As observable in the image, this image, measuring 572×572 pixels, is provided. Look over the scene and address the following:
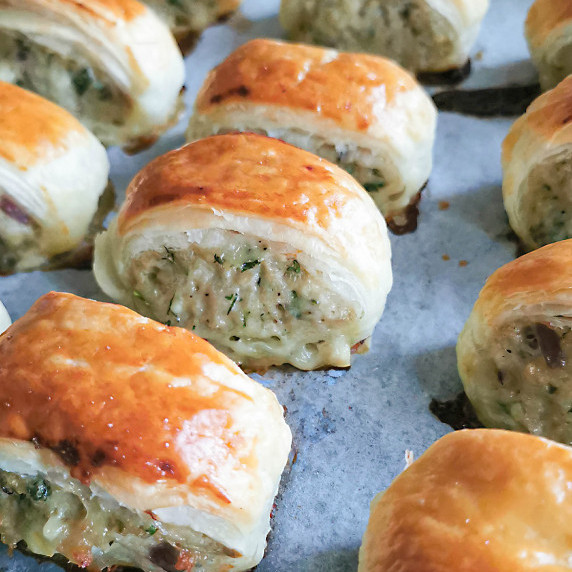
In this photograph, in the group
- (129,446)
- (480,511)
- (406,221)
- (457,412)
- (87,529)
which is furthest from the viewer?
(406,221)

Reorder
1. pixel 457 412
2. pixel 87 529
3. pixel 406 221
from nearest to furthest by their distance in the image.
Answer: pixel 87 529, pixel 457 412, pixel 406 221

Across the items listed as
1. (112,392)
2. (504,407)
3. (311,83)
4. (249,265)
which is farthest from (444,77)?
(112,392)

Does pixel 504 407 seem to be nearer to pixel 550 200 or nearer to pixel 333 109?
pixel 550 200

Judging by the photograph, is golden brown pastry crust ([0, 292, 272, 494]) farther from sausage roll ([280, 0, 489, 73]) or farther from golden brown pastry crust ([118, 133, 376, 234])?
sausage roll ([280, 0, 489, 73])

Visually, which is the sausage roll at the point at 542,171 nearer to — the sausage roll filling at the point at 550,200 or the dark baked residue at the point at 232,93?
the sausage roll filling at the point at 550,200

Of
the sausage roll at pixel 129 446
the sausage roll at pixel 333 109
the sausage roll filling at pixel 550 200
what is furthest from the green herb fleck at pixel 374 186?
the sausage roll at pixel 129 446

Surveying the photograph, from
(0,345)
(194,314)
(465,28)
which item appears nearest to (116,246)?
(194,314)

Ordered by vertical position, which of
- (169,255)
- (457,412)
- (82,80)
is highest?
(82,80)
